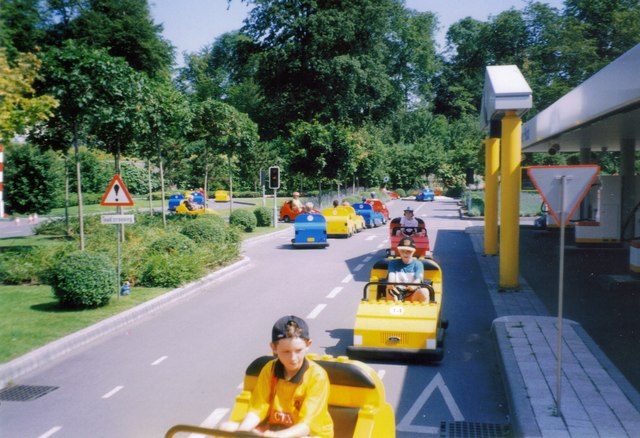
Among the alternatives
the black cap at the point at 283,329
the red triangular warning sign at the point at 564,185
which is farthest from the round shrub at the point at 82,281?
the red triangular warning sign at the point at 564,185

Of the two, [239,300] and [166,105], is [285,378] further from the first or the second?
[166,105]

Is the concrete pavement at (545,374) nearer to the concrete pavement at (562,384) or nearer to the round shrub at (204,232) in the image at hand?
the concrete pavement at (562,384)

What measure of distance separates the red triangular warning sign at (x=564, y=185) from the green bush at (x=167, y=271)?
28.2 ft

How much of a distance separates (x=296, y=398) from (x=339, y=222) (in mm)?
19583

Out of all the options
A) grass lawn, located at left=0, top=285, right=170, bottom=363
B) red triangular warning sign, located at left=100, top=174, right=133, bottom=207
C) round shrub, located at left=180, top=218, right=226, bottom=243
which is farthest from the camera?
round shrub, located at left=180, top=218, right=226, bottom=243

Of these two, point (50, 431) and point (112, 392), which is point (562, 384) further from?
point (50, 431)

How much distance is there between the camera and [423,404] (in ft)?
20.3

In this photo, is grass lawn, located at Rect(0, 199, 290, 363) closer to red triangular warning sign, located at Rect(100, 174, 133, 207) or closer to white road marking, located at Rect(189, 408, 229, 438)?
red triangular warning sign, located at Rect(100, 174, 133, 207)

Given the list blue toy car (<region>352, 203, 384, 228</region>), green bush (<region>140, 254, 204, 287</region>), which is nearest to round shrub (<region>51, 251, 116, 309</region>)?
green bush (<region>140, 254, 204, 287</region>)

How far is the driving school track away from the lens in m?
5.88

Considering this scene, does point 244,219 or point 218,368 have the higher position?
point 244,219

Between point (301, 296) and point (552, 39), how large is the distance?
39.4 metres

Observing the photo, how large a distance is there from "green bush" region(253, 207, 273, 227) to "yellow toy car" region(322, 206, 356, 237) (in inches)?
178

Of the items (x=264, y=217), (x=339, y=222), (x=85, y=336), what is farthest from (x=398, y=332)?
(x=264, y=217)
